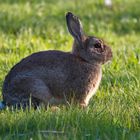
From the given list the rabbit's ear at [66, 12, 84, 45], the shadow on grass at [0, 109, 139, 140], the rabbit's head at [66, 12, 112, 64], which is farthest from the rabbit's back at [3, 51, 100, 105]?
the shadow on grass at [0, 109, 139, 140]

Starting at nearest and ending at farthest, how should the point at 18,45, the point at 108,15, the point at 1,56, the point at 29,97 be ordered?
the point at 29,97 < the point at 1,56 < the point at 18,45 < the point at 108,15

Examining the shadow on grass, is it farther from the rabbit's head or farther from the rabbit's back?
the rabbit's head

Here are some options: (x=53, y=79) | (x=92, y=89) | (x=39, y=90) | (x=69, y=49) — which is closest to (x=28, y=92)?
(x=39, y=90)

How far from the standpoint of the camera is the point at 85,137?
4914 mm

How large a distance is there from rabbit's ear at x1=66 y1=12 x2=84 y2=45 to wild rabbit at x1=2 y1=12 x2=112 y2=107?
2 cm

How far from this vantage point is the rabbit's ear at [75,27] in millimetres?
6656

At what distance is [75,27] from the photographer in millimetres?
6684

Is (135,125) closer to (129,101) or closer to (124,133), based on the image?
(124,133)

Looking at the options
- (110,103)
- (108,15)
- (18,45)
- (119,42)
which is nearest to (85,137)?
(110,103)

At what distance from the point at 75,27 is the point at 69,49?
9.20 feet

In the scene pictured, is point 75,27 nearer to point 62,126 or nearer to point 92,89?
point 92,89

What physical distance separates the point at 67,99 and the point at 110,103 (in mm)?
451

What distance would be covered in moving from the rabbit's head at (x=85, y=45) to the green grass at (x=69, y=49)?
428 millimetres

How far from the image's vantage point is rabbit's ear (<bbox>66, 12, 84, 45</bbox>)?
21.8 ft
